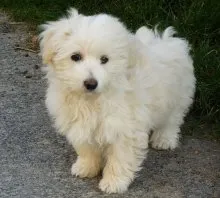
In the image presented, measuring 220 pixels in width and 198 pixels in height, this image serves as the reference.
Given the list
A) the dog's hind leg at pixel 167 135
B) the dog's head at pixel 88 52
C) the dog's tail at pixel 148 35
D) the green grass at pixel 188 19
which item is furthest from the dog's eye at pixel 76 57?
the green grass at pixel 188 19

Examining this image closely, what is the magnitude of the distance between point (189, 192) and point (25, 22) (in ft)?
13.4

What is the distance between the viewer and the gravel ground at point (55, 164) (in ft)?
13.3

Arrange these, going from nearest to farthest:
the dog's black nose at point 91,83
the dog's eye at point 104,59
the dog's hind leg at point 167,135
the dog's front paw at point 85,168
A: the dog's black nose at point 91,83 → the dog's eye at point 104,59 → the dog's front paw at point 85,168 → the dog's hind leg at point 167,135

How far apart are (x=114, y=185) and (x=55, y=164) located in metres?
0.61

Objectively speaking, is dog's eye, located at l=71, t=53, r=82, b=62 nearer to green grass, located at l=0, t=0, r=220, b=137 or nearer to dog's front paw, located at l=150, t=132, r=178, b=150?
dog's front paw, located at l=150, t=132, r=178, b=150

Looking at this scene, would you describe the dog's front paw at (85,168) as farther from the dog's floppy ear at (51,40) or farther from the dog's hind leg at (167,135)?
the dog's floppy ear at (51,40)

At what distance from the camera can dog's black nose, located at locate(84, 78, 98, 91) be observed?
3387 mm


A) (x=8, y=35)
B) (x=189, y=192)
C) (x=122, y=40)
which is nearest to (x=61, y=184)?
(x=189, y=192)

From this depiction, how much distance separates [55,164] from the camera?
4371 millimetres

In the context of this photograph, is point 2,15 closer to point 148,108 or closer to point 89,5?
point 89,5

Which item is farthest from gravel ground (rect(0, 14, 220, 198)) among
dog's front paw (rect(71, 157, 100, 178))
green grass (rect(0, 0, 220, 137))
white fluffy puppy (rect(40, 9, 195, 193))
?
green grass (rect(0, 0, 220, 137))

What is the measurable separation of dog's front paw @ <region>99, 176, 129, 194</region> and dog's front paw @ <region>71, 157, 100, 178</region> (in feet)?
0.58

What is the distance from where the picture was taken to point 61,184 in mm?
4117

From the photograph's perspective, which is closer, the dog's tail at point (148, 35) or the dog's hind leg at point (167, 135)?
the dog's tail at point (148, 35)
